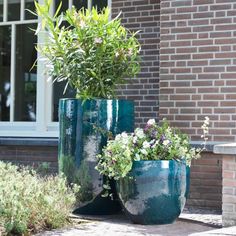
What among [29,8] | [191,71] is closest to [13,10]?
[29,8]

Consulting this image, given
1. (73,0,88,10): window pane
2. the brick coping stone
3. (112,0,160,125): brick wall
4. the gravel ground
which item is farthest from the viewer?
(73,0,88,10): window pane

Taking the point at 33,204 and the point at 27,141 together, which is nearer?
the point at 33,204

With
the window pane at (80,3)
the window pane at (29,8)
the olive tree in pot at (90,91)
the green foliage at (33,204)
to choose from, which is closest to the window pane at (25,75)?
the window pane at (29,8)

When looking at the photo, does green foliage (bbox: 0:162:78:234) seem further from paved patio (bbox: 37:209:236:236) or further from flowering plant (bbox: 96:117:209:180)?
flowering plant (bbox: 96:117:209:180)

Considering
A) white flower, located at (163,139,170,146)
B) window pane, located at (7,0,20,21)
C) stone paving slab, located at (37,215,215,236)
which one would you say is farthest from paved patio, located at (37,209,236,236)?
window pane, located at (7,0,20,21)

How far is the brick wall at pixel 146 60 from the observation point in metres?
8.11

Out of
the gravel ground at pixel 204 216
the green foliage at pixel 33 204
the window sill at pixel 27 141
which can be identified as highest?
the window sill at pixel 27 141

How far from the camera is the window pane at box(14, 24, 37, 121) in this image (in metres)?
9.27

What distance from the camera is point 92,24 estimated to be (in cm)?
658

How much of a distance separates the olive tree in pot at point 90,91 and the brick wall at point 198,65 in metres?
0.70

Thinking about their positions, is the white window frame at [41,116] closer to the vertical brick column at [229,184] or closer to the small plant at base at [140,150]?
the small plant at base at [140,150]

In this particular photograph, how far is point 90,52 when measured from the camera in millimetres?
6602

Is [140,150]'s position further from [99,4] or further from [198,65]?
[99,4]

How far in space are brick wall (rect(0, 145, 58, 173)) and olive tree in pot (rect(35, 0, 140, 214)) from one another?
211cm
